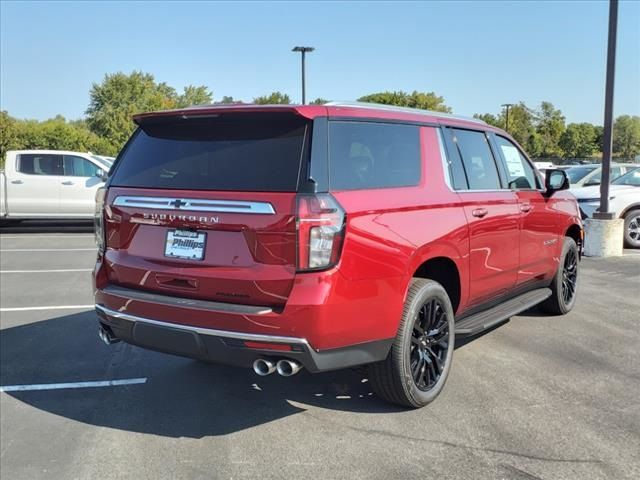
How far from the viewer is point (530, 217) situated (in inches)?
205

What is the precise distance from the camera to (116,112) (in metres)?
67.9

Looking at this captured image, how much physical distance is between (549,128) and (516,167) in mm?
70218

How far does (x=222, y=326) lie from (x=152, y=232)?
782 millimetres

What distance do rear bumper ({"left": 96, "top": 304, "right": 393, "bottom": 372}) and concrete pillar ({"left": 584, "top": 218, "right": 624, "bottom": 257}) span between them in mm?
8027

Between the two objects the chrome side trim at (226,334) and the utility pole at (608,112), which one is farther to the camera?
the utility pole at (608,112)

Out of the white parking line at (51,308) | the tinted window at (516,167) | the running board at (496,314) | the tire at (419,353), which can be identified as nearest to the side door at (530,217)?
the tinted window at (516,167)

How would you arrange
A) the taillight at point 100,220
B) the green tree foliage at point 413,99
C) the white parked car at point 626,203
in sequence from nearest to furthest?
the taillight at point 100,220 < the white parked car at point 626,203 < the green tree foliage at point 413,99

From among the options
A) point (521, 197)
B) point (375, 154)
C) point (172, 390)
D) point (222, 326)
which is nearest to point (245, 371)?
point (172, 390)

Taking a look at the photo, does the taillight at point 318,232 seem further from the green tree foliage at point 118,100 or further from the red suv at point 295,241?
the green tree foliage at point 118,100

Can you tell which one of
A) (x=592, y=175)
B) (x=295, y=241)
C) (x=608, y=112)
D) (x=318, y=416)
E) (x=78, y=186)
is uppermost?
(x=608, y=112)

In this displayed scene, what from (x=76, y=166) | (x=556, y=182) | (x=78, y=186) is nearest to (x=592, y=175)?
(x=556, y=182)

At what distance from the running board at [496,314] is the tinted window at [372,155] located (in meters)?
1.19

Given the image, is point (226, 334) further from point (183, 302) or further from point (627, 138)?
point (627, 138)

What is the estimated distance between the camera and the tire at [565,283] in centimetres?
597
